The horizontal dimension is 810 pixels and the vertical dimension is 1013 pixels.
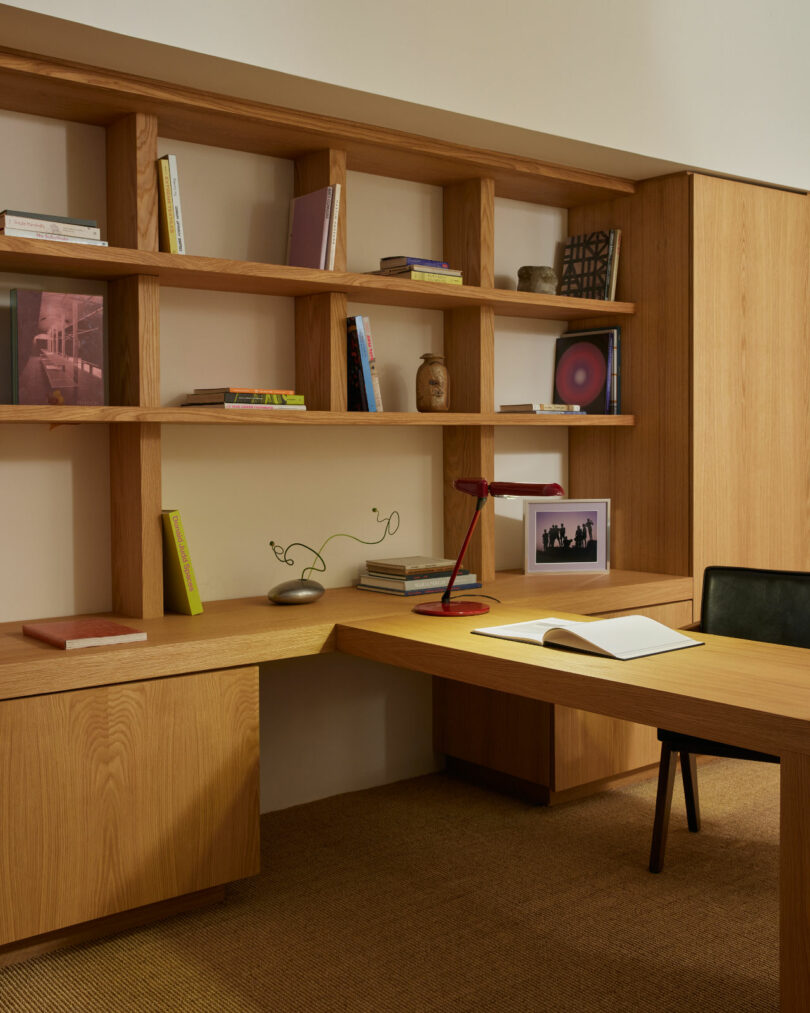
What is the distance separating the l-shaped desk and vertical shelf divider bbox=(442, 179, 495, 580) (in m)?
0.78

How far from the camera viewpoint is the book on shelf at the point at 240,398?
2889 millimetres

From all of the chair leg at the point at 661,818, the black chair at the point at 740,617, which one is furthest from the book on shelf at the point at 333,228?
the chair leg at the point at 661,818

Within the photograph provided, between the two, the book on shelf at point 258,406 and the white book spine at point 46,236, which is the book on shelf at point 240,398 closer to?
the book on shelf at point 258,406

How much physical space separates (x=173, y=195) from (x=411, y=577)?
1330 mm

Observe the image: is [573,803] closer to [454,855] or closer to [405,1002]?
[454,855]

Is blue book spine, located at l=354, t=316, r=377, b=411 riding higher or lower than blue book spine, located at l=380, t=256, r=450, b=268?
lower

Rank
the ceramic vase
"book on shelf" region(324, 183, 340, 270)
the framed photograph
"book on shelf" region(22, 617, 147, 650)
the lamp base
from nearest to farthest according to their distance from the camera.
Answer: "book on shelf" region(22, 617, 147, 650) < the lamp base < "book on shelf" region(324, 183, 340, 270) < the ceramic vase < the framed photograph

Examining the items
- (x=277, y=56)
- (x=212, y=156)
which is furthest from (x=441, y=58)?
(x=212, y=156)

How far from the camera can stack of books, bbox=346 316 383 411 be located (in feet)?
10.5

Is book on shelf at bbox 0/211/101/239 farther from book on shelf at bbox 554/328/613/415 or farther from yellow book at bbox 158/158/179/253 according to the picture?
book on shelf at bbox 554/328/613/415

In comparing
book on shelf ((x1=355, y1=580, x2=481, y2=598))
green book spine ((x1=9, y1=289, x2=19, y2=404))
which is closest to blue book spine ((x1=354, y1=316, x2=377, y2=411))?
book on shelf ((x1=355, y1=580, x2=481, y2=598))

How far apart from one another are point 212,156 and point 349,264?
564 millimetres

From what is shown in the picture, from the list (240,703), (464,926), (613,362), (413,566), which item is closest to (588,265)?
(613,362)

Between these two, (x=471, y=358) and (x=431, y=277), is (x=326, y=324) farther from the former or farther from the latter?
(x=471, y=358)
